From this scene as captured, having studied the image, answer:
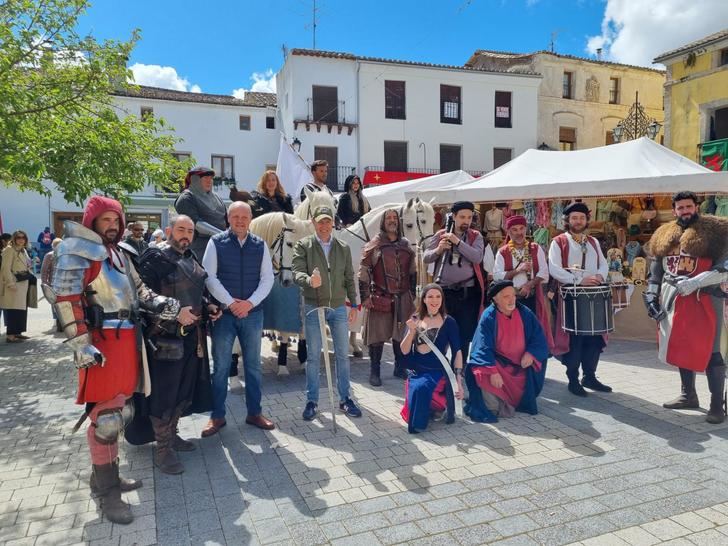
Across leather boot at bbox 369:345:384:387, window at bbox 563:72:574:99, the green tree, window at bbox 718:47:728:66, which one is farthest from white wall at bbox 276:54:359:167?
leather boot at bbox 369:345:384:387

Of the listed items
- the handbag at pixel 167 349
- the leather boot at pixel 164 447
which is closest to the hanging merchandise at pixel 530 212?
the handbag at pixel 167 349

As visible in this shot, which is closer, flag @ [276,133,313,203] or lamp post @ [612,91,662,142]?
flag @ [276,133,313,203]

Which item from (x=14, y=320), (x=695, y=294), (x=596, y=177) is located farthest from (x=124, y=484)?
(x=596, y=177)

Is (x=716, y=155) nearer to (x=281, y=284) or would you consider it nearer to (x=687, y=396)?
(x=687, y=396)

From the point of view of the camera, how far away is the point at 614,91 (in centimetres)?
2659

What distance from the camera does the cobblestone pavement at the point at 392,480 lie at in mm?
2711

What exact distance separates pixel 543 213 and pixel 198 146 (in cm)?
2002

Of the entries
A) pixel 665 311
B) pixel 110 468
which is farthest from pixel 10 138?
pixel 665 311

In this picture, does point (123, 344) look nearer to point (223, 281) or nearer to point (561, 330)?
point (223, 281)

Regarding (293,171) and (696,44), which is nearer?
(293,171)

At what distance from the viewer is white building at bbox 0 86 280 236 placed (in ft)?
77.7

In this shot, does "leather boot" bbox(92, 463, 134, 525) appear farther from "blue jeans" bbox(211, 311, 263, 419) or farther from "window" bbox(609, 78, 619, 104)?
"window" bbox(609, 78, 619, 104)

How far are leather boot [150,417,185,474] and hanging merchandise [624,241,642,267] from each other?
852cm

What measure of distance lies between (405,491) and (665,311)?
300 cm
